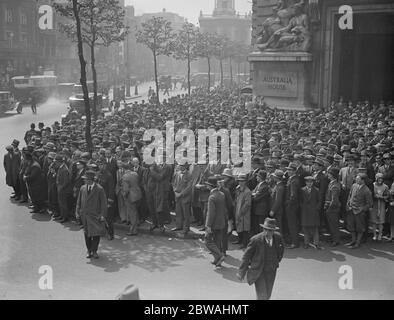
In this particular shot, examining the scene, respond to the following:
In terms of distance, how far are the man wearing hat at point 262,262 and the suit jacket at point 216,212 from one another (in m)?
2.33

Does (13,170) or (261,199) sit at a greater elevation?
(261,199)

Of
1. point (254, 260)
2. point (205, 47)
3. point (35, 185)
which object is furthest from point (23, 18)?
point (254, 260)

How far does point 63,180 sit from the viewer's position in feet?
44.1

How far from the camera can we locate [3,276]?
31.7 ft

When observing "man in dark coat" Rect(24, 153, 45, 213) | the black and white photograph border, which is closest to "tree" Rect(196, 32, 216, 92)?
the black and white photograph border

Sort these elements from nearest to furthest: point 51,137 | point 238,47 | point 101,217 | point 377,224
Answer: point 101,217 < point 377,224 < point 51,137 < point 238,47

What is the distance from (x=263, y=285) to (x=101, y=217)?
405 centimetres

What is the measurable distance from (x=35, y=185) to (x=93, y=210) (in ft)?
12.9

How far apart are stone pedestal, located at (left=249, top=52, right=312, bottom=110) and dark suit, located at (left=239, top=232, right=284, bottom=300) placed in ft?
63.8

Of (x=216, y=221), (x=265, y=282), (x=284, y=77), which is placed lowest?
(x=265, y=282)

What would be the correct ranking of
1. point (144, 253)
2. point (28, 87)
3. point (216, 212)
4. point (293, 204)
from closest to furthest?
point (216, 212)
point (144, 253)
point (293, 204)
point (28, 87)

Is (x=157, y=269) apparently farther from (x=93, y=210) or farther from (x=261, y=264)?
(x=261, y=264)

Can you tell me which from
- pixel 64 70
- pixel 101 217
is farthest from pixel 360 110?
pixel 64 70
